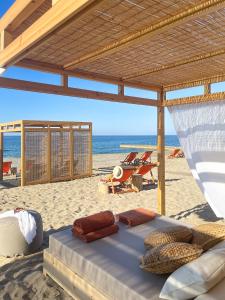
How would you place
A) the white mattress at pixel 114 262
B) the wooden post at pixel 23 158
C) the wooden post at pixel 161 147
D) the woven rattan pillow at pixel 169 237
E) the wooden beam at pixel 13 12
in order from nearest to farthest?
the wooden beam at pixel 13 12
the white mattress at pixel 114 262
the woven rattan pillow at pixel 169 237
the wooden post at pixel 161 147
the wooden post at pixel 23 158

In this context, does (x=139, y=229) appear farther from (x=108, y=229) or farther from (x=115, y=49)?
(x=115, y=49)

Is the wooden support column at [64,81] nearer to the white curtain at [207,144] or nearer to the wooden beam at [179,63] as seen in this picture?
the wooden beam at [179,63]

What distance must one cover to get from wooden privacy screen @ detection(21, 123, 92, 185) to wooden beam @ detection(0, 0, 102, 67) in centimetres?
744

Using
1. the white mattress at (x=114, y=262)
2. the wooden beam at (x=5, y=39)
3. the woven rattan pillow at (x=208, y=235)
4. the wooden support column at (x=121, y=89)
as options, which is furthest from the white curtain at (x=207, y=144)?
the wooden beam at (x=5, y=39)

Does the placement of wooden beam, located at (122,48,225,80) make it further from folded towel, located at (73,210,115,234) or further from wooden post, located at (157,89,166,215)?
folded towel, located at (73,210,115,234)

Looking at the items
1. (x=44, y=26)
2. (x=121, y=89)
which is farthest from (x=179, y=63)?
(x=44, y=26)

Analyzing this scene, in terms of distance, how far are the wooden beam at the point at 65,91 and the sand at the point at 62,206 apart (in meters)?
2.25

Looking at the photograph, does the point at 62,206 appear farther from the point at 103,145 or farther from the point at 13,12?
the point at 103,145

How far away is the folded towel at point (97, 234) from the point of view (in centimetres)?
309

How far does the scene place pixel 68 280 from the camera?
284 centimetres

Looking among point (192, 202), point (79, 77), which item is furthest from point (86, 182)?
point (79, 77)

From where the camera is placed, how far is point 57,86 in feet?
13.0

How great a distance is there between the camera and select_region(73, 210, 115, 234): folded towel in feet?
Answer: 10.4

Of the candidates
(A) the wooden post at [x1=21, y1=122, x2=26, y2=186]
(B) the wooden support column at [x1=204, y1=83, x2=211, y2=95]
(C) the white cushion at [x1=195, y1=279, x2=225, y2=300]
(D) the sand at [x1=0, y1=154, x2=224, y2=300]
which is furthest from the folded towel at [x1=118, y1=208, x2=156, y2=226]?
(A) the wooden post at [x1=21, y1=122, x2=26, y2=186]
